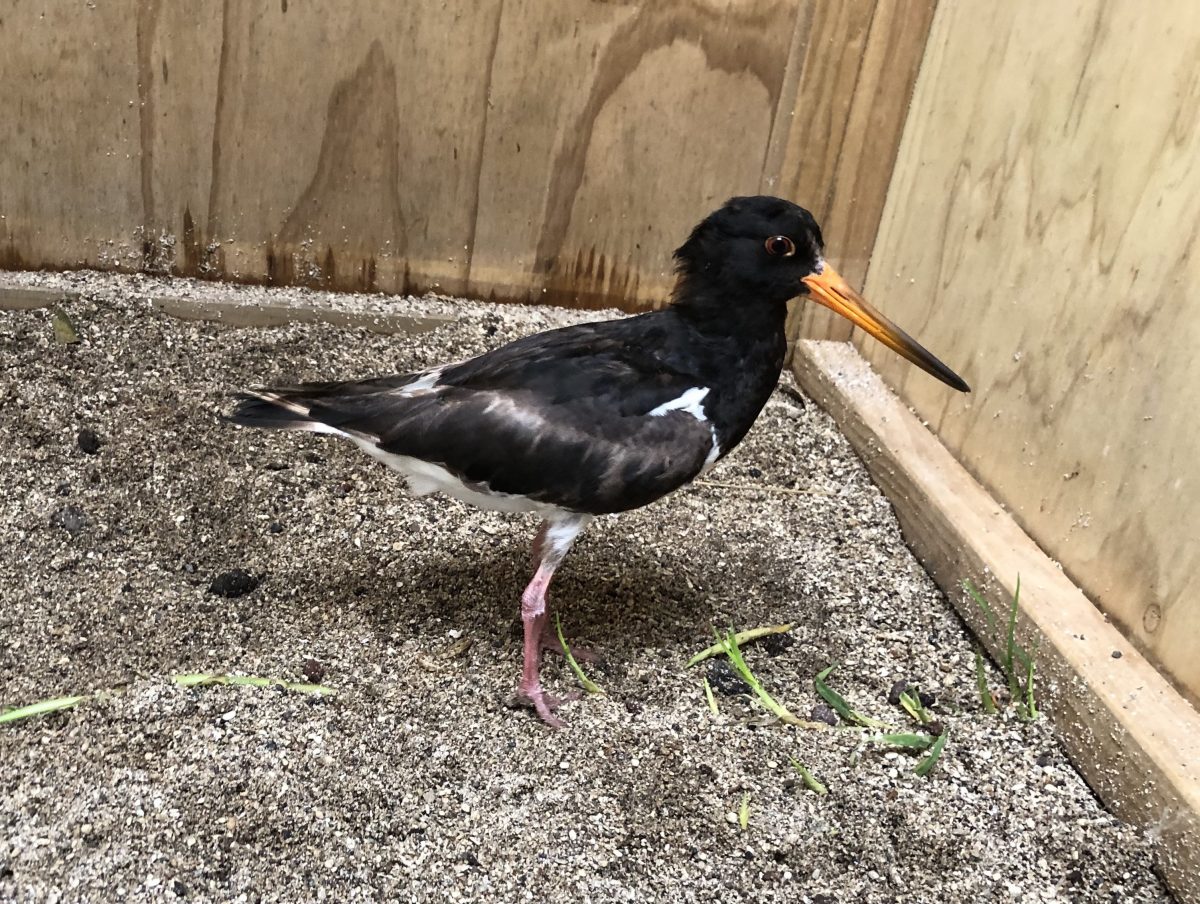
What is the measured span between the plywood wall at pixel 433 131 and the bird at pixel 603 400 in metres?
0.98

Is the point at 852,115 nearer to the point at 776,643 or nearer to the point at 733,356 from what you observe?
the point at 733,356

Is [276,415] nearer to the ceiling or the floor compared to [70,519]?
nearer to the ceiling

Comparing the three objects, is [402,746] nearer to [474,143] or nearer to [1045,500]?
[1045,500]

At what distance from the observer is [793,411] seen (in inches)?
121

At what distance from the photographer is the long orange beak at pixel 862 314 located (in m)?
2.04

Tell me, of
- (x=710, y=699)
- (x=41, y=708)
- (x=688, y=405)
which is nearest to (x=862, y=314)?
(x=688, y=405)

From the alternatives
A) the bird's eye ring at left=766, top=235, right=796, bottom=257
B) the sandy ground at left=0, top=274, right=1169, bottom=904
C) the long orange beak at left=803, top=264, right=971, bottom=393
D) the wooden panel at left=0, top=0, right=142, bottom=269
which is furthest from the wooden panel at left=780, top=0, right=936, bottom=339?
the wooden panel at left=0, top=0, right=142, bottom=269

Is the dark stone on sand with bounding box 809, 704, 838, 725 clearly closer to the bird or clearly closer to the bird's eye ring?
the bird

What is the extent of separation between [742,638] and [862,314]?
77 cm

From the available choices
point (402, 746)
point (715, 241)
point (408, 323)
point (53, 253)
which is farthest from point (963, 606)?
point (53, 253)

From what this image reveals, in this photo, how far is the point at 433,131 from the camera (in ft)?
9.30

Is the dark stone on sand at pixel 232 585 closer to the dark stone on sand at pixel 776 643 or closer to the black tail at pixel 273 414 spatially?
the black tail at pixel 273 414

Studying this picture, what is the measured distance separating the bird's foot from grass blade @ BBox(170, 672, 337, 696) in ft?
1.25

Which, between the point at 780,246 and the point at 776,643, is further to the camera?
the point at 776,643
